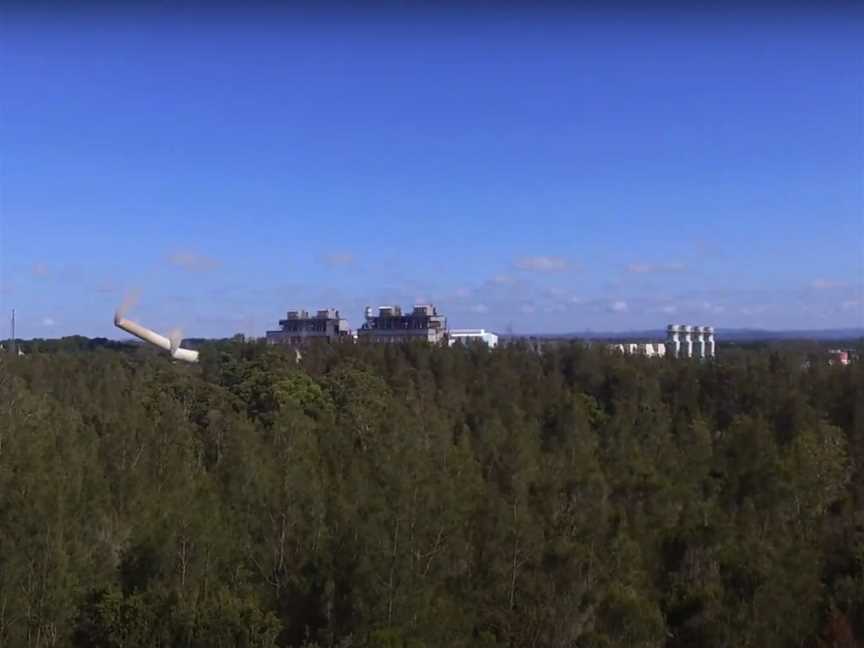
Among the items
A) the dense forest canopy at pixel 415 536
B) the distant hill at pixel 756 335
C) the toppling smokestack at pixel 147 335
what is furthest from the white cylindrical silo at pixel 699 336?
the toppling smokestack at pixel 147 335

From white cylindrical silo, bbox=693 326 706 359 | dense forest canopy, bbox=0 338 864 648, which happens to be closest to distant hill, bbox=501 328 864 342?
white cylindrical silo, bbox=693 326 706 359

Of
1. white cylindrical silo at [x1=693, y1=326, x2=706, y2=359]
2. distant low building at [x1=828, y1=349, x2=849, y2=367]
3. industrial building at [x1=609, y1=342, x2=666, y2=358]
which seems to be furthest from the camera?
white cylindrical silo at [x1=693, y1=326, x2=706, y2=359]

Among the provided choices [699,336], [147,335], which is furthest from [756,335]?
[147,335]

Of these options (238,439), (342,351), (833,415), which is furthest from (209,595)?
(342,351)

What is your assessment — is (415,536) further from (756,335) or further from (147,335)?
(756,335)

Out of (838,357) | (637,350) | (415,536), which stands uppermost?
(637,350)

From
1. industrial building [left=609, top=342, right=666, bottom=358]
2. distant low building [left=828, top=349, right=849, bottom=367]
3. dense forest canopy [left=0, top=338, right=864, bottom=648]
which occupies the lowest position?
dense forest canopy [left=0, top=338, right=864, bottom=648]

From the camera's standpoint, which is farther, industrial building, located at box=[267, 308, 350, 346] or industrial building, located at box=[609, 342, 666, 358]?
industrial building, located at box=[267, 308, 350, 346]

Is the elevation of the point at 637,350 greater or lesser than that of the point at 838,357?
greater

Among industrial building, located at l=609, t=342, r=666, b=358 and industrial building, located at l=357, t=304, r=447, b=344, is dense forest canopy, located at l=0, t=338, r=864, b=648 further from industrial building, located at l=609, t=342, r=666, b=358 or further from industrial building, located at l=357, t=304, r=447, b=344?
industrial building, located at l=357, t=304, r=447, b=344
